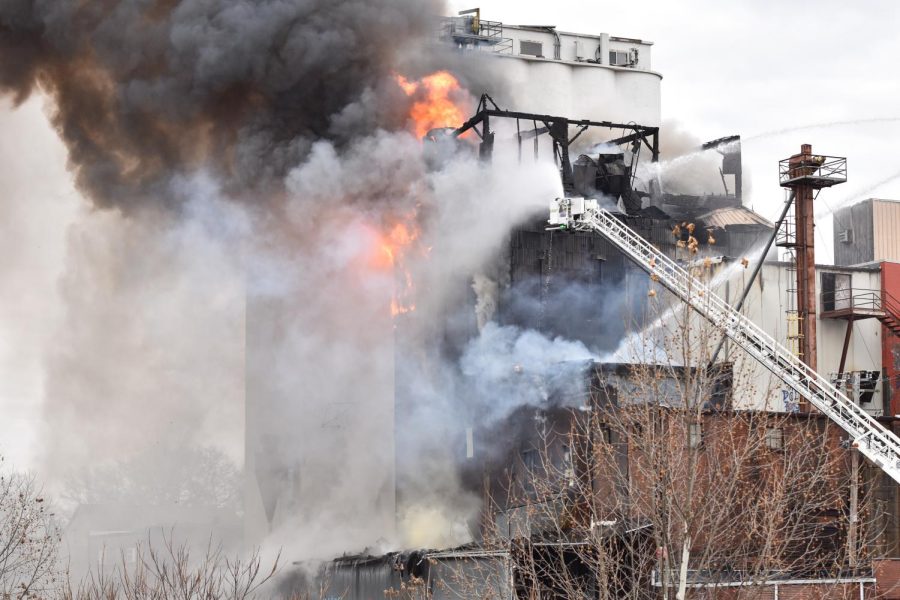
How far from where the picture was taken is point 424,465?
4125 centimetres

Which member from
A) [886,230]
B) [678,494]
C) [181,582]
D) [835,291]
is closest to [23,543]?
[181,582]

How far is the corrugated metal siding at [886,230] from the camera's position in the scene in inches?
2106

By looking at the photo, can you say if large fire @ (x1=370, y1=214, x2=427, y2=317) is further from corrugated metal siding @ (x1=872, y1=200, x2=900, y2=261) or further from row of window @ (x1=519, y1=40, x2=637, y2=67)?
row of window @ (x1=519, y1=40, x2=637, y2=67)

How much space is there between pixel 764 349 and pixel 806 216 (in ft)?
25.5

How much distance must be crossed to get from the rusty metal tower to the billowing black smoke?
12930mm

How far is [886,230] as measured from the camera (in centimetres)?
5381

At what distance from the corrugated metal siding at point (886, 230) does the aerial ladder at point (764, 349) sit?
18.6 m

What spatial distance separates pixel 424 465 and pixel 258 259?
9.04m

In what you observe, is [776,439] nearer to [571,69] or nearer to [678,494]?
[678,494]

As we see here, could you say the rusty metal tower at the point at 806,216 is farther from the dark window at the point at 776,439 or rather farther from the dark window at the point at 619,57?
the dark window at the point at 619,57

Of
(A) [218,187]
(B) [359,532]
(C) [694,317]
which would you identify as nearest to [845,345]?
(C) [694,317]

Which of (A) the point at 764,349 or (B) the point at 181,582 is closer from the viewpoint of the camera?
(B) the point at 181,582

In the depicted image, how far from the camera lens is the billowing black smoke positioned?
3988 cm

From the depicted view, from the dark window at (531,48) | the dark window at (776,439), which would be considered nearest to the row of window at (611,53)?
the dark window at (531,48)
